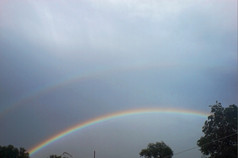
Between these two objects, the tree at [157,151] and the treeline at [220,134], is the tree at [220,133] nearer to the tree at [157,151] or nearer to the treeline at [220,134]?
the treeline at [220,134]

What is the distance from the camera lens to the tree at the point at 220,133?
37.9 metres

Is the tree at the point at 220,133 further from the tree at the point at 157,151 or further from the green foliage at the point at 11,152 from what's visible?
the green foliage at the point at 11,152

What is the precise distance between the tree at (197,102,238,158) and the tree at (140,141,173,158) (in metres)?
17.6

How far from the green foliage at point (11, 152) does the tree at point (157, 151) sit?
2738 cm

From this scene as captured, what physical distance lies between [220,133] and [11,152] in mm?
44982

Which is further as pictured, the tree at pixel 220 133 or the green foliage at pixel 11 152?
the green foliage at pixel 11 152

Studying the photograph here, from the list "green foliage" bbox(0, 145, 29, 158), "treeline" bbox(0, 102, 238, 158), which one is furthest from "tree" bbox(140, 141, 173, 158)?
"green foliage" bbox(0, 145, 29, 158)

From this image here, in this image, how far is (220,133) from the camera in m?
38.9

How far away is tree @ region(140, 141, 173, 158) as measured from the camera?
5762cm

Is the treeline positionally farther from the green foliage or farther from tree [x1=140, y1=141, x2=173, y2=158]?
the green foliage

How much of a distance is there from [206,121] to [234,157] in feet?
22.4

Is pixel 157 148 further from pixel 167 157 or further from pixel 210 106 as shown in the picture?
pixel 210 106

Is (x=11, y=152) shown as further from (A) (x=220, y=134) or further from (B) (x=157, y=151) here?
(A) (x=220, y=134)

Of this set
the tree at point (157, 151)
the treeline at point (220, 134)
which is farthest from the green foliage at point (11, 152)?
the treeline at point (220, 134)
